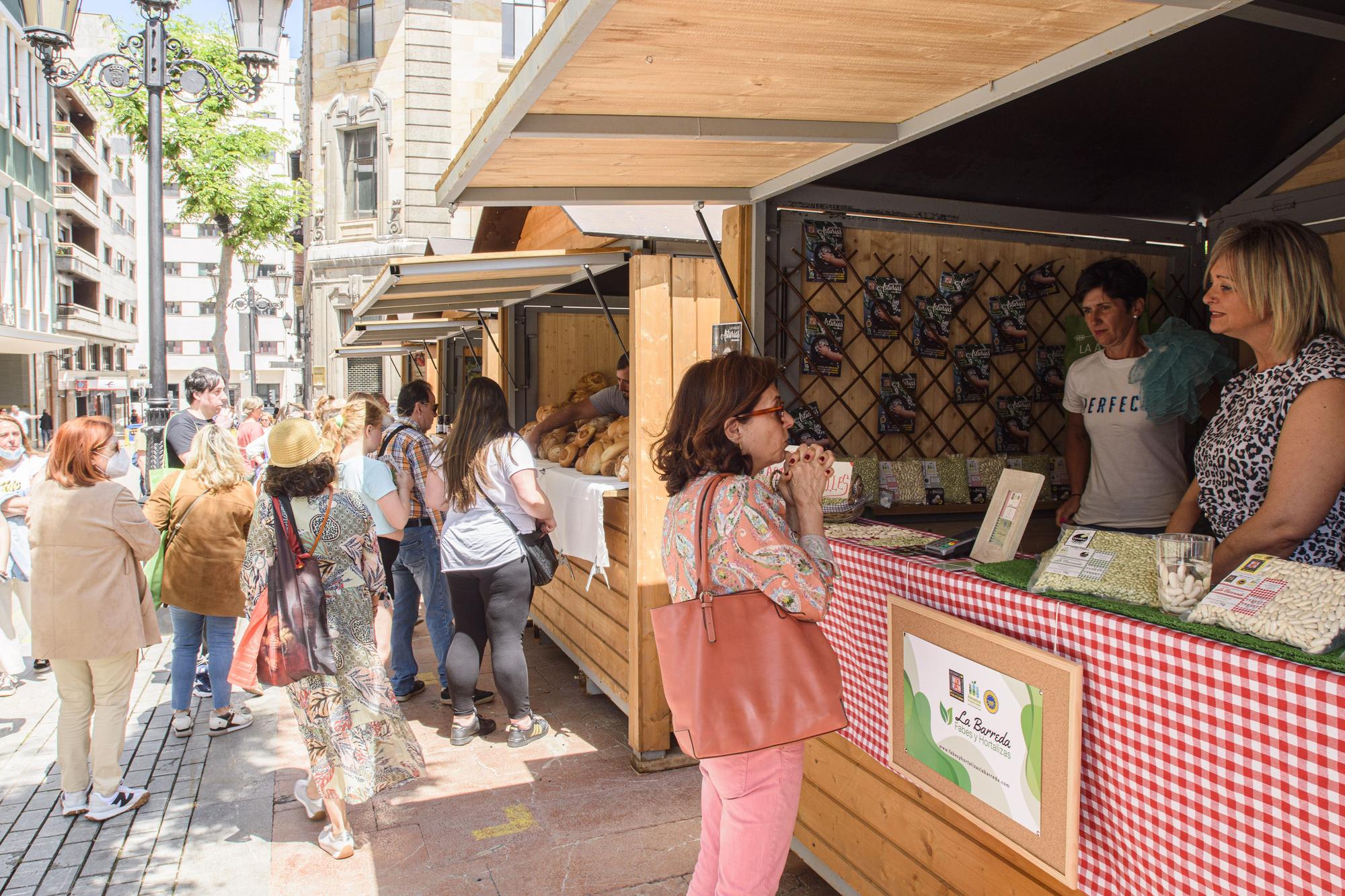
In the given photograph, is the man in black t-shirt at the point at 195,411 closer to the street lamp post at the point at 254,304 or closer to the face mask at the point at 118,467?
the face mask at the point at 118,467

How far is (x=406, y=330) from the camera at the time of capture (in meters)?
10.0

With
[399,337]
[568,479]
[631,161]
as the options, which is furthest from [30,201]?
[631,161]

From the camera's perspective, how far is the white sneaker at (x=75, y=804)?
393 cm

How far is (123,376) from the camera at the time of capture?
148 feet

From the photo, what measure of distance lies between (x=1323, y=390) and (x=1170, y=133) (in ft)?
6.72

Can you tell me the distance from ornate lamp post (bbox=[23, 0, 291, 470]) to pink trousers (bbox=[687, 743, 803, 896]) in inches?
272

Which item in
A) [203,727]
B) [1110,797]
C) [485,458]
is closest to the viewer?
[1110,797]

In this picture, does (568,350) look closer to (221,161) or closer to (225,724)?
(225,724)

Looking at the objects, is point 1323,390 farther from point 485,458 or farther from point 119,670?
point 119,670

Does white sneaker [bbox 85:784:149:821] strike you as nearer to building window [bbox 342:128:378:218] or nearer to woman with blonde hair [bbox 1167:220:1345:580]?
woman with blonde hair [bbox 1167:220:1345:580]

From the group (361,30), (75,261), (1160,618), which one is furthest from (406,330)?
(75,261)

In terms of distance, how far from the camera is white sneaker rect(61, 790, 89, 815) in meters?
3.93

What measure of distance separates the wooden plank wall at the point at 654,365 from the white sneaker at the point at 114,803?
229cm

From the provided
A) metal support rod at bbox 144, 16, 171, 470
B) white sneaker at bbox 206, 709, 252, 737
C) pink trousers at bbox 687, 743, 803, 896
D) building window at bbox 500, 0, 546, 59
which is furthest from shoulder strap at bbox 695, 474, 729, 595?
building window at bbox 500, 0, 546, 59
